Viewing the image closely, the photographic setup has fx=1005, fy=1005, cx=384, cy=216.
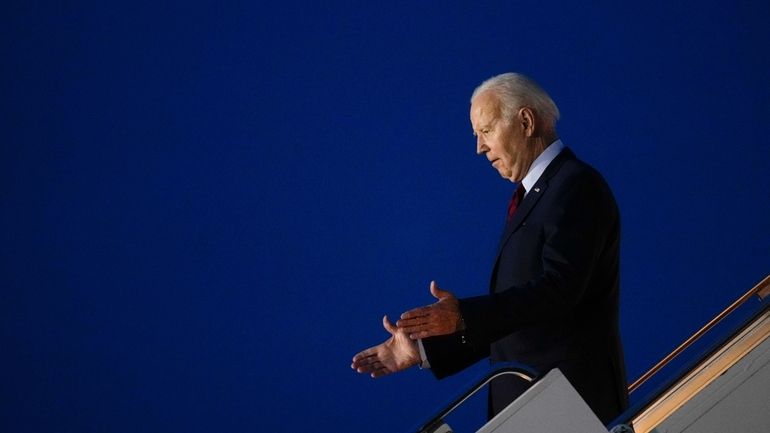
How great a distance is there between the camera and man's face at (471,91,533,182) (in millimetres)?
2299

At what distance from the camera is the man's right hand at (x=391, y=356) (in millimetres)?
2006

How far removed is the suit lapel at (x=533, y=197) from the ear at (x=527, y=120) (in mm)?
93

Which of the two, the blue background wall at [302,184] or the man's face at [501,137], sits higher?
the blue background wall at [302,184]

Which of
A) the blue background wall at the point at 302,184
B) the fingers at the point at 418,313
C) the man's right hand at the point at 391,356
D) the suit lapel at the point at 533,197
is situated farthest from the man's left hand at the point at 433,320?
the blue background wall at the point at 302,184

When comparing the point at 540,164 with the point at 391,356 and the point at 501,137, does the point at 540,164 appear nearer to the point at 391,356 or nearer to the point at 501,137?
the point at 501,137

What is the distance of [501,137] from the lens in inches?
90.7

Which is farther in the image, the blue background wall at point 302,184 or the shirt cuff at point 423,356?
the blue background wall at point 302,184

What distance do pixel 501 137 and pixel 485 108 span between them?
0.28 ft

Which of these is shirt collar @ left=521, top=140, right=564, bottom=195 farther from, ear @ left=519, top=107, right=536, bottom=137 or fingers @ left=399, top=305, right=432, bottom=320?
fingers @ left=399, top=305, right=432, bottom=320

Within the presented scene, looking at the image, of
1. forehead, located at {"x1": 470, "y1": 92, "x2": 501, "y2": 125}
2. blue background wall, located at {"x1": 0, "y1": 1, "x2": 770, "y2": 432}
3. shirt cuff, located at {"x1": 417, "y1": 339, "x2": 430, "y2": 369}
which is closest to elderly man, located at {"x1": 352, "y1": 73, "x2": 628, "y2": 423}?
shirt cuff, located at {"x1": 417, "y1": 339, "x2": 430, "y2": 369}

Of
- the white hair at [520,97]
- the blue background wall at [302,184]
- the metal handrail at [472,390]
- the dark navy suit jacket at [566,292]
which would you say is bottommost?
the metal handrail at [472,390]

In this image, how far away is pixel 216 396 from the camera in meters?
4.66

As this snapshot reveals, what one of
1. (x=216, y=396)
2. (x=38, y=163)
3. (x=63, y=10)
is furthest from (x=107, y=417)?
(x=63, y=10)

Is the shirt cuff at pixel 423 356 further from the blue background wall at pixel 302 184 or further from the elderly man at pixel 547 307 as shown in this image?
the blue background wall at pixel 302 184
